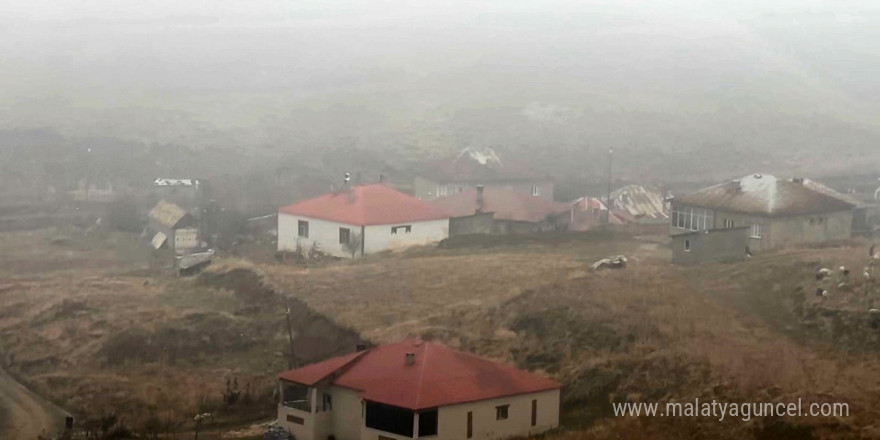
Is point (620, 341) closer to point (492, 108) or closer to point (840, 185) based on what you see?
point (840, 185)

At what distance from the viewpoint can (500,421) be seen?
2305 cm

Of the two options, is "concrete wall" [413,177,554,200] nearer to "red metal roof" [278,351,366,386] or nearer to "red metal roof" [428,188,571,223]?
"red metal roof" [428,188,571,223]

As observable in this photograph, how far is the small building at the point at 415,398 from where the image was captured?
874 inches

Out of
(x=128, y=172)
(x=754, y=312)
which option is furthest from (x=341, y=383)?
(x=128, y=172)

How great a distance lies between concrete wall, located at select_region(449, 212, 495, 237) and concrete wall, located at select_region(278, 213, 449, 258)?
704mm

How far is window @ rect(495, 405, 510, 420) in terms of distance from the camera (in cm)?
2300

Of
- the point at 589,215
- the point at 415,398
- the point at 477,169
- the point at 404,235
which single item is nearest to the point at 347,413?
the point at 415,398

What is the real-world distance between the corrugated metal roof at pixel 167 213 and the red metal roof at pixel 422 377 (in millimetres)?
26872

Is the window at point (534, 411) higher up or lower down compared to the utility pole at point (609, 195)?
lower down

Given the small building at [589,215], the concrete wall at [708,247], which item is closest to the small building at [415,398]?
the concrete wall at [708,247]

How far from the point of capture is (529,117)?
275 ft

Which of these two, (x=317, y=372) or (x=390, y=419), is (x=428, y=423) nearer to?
(x=390, y=419)

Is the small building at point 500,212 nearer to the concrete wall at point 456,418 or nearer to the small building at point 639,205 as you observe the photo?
the small building at point 639,205

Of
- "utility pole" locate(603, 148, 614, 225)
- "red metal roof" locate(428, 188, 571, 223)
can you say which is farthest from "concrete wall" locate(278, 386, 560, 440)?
"utility pole" locate(603, 148, 614, 225)
